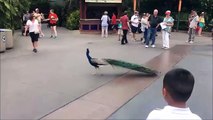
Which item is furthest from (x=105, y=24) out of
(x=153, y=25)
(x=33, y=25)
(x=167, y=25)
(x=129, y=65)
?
(x=129, y=65)

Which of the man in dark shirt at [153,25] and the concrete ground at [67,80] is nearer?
the concrete ground at [67,80]

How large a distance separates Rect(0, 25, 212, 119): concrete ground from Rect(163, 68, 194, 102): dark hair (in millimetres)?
3844

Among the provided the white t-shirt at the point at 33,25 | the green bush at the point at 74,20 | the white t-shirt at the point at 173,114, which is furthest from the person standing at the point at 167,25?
the white t-shirt at the point at 173,114

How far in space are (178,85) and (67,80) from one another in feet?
21.7

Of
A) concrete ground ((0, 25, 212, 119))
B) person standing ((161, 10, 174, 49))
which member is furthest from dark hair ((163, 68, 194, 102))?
person standing ((161, 10, 174, 49))

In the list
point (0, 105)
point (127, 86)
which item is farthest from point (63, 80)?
point (0, 105)

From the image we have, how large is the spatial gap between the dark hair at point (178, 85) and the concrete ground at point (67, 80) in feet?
12.6

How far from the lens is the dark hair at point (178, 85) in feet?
7.43

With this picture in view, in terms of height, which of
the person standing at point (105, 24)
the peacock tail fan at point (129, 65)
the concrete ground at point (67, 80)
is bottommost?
the concrete ground at point (67, 80)

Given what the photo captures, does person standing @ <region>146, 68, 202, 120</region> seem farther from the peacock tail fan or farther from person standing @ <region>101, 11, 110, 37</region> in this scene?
person standing @ <region>101, 11, 110, 37</region>

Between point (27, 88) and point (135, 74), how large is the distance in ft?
11.1

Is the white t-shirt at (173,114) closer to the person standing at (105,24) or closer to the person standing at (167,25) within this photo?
the person standing at (167,25)

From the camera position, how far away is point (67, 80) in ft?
28.5

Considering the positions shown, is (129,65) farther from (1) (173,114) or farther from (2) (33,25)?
(1) (173,114)
